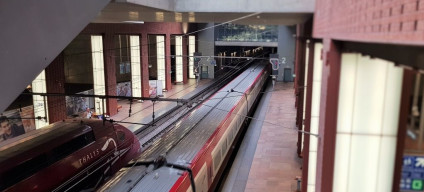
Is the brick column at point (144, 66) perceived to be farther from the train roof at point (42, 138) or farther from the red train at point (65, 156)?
the train roof at point (42, 138)

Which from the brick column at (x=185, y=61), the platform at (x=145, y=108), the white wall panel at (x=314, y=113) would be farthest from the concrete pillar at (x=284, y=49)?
the white wall panel at (x=314, y=113)

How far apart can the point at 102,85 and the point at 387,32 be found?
18263mm

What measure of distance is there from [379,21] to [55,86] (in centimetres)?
1520

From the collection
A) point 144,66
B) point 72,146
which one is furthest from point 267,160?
point 144,66

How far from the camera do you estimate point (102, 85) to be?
63.2 feet

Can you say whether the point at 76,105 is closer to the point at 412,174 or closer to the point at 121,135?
the point at 121,135

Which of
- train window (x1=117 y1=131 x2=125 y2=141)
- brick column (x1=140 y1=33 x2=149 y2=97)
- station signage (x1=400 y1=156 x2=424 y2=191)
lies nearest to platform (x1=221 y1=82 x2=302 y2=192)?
train window (x1=117 y1=131 x2=125 y2=141)

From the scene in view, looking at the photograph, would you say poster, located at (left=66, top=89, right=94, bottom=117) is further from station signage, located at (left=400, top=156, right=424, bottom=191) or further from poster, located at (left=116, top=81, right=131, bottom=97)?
station signage, located at (left=400, top=156, right=424, bottom=191)

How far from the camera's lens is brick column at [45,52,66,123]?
15.4m

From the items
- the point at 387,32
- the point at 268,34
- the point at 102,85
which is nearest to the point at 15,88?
the point at 387,32

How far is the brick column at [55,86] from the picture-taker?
606 inches

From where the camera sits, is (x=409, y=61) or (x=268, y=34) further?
(x=268, y=34)

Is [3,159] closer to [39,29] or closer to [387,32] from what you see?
[39,29]

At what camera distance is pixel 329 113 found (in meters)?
4.09
